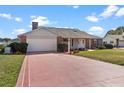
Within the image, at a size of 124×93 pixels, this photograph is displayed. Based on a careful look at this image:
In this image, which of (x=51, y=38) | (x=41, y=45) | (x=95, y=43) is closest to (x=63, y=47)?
(x=51, y=38)

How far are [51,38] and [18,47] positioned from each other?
5981 mm

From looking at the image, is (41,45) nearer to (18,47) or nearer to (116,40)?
(18,47)

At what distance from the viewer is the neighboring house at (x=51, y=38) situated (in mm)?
31781

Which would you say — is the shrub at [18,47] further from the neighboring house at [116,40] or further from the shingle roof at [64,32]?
the neighboring house at [116,40]

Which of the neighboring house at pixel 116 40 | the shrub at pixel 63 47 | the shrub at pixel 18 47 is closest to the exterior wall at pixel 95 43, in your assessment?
the shrub at pixel 63 47

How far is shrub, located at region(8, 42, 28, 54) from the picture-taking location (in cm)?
2856

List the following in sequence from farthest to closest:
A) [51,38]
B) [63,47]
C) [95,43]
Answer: [95,43]
[51,38]
[63,47]

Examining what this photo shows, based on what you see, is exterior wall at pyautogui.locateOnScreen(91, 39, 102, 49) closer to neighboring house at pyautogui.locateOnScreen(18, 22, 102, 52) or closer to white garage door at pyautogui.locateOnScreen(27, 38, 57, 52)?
neighboring house at pyautogui.locateOnScreen(18, 22, 102, 52)

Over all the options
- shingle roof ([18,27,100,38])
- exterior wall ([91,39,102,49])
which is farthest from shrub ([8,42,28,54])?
exterior wall ([91,39,102,49])

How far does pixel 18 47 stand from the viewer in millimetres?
28766

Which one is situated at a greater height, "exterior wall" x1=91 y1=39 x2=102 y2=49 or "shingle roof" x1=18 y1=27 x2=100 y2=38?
"shingle roof" x1=18 y1=27 x2=100 y2=38

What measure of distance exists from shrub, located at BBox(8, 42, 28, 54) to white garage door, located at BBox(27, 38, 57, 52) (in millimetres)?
2046

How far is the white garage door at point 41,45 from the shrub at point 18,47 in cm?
205
